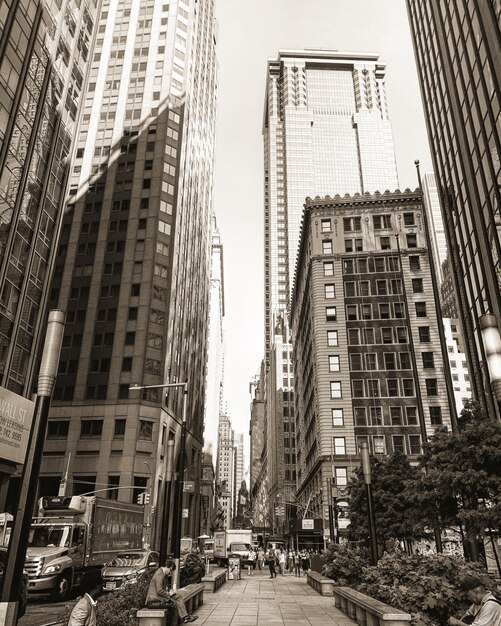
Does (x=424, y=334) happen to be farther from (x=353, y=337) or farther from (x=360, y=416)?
(x=360, y=416)

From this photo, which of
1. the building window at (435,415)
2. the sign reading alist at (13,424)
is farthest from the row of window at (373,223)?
the sign reading alist at (13,424)

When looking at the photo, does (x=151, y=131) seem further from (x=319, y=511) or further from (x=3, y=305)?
(x=319, y=511)

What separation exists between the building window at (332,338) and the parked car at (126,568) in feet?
162

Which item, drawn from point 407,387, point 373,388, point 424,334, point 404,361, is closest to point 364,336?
point 404,361

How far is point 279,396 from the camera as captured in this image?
140m

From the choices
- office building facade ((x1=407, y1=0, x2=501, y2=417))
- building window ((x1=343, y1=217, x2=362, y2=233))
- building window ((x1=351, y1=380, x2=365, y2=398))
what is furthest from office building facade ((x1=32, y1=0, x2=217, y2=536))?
office building facade ((x1=407, y1=0, x2=501, y2=417))

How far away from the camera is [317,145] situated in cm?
17875

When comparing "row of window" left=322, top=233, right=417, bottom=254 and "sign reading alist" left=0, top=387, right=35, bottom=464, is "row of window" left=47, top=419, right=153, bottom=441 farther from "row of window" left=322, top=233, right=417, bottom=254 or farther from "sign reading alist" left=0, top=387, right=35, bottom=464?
"row of window" left=322, top=233, right=417, bottom=254

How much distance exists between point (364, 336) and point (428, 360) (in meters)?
8.86

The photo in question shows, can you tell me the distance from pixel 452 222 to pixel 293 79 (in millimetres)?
166554

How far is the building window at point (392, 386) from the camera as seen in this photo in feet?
219

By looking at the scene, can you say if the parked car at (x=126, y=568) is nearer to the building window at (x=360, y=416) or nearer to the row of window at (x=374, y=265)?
the building window at (x=360, y=416)

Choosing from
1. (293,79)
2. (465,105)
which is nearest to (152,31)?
(465,105)

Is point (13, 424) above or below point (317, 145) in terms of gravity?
below
